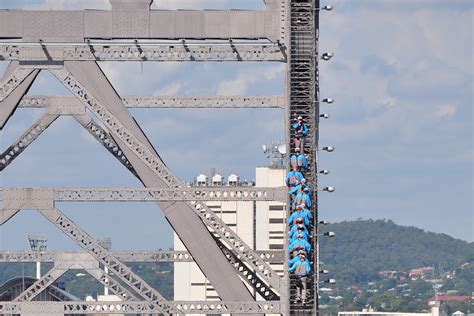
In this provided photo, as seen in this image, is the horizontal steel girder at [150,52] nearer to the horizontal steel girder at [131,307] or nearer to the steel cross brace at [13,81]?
the steel cross brace at [13,81]

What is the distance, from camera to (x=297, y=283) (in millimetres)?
61844

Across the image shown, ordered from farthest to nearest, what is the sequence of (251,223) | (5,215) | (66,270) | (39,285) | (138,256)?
1. (251,223)
2. (66,270)
3. (39,285)
4. (138,256)
5. (5,215)

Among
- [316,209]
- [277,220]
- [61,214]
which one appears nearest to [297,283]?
[316,209]

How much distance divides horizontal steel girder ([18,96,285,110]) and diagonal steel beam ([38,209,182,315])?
139 inches

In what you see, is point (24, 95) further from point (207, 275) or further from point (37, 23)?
point (207, 275)

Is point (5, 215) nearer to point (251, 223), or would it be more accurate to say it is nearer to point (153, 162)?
point (153, 162)

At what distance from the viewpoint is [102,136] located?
64.3 metres

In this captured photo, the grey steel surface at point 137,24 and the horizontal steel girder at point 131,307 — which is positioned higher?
the grey steel surface at point 137,24

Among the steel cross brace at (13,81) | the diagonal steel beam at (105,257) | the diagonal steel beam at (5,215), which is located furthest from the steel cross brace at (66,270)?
the steel cross brace at (13,81)

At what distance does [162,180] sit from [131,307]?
3.27 metres

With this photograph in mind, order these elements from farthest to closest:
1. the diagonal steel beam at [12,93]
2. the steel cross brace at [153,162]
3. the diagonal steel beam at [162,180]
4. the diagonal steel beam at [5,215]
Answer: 1. the diagonal steel beam at [12,93]
2. the diagonal steel beam at [5,215]
3. the diagonal steel beam at [162,180]
4. the steel cross brace at [153,162]

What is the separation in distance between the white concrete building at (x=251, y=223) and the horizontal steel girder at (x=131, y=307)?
77.2 metres

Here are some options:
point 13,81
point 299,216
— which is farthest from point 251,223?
point 299,216

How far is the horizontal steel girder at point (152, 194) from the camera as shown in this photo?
202 ft
